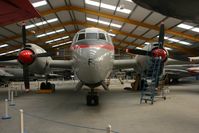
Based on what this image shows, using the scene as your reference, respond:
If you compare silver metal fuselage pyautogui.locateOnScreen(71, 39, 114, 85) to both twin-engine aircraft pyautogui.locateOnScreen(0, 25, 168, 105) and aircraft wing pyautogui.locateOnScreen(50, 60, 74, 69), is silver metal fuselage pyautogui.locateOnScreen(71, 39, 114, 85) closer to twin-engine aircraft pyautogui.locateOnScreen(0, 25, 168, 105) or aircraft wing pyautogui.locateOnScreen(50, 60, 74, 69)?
twin-engine aircraft pyautogui.locateOnScreen(0, 25, 168, 105)

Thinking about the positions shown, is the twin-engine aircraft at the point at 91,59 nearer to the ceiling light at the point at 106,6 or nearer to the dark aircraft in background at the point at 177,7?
the dark aircraft in background at the point at 177,7

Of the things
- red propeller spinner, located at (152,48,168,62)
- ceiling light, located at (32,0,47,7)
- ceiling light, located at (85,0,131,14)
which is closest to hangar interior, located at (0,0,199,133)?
ceiling light, located at (32,0,47,7)

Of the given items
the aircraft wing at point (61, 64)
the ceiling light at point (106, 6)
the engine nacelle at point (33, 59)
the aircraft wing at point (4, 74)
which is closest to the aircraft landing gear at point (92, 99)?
the aircraft wing at point (61, 64)

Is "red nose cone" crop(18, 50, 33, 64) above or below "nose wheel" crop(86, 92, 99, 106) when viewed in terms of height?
above

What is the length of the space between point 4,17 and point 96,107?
20.2 feet

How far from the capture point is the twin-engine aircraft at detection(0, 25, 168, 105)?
28.1 feet

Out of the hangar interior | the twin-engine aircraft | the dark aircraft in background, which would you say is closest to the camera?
the dark aircraft in background

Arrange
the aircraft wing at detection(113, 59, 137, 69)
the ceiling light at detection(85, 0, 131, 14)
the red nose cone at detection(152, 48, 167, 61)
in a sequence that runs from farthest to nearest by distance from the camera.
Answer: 1. the ceiling light at detection(85, 0, 131, 14)
2. the aircraft wing at detection(113, 59, 137, 69)
3. the red nose cone at detection(152, 48, 167, 61)

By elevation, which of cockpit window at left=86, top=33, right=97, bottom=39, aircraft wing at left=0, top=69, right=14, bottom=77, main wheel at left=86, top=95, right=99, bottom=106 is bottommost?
main wheel at left=86, top=95, right=99, bottom=106

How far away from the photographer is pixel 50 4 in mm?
22703

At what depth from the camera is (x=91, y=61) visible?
837 cm

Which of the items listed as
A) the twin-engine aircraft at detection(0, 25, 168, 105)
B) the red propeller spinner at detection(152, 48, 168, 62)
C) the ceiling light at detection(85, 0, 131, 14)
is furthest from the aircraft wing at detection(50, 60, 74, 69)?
the ceiling light at detection(85, 0, 131, 14)

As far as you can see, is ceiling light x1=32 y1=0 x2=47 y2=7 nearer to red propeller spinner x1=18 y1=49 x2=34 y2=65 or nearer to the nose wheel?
red propeller spinner x1=18 y1=49 x2=34 y2=65

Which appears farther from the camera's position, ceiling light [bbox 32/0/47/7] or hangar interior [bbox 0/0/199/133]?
ceiling light [bbox 32/0/47/7]
